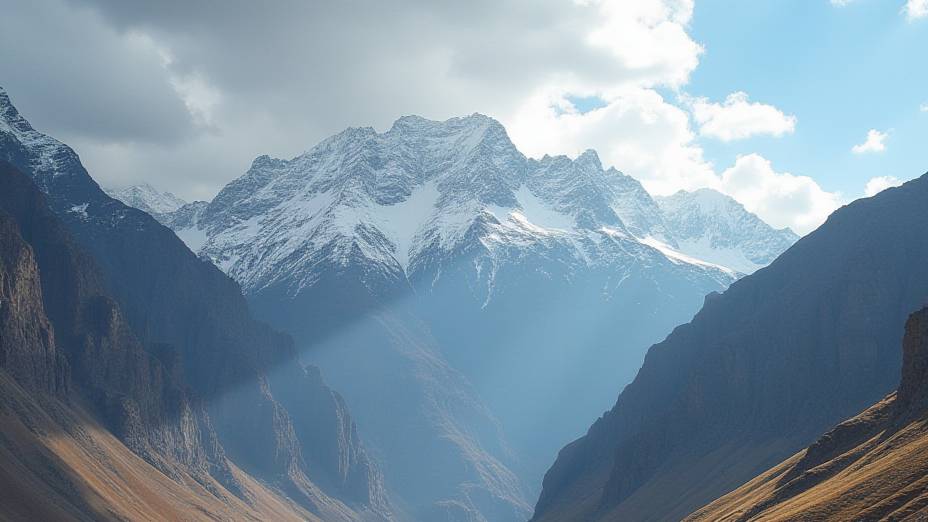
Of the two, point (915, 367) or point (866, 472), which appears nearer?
point (866, 472)

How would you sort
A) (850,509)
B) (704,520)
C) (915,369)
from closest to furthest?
(850,509)
(915,369)
(704,520)

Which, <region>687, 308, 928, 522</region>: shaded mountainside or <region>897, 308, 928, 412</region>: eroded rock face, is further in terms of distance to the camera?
<region>897, 308, 928, 412</region>: eroded rock face

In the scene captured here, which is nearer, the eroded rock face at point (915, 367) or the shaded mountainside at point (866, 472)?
the shaded mountainside at point (866, 472)

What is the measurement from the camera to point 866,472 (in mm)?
105688

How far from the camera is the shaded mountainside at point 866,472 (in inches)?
3691

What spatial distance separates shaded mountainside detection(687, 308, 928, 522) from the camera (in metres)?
93.8

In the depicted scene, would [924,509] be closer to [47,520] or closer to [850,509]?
[850,509]

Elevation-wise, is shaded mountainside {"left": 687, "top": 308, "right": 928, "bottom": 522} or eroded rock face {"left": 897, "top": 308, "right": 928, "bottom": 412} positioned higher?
eroded rock face {"left": 897, "top": 308, "right": 928, "bottom": 412}

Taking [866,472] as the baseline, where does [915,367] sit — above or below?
above

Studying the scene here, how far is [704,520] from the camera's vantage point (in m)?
149

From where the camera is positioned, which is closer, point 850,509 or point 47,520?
point 850,509

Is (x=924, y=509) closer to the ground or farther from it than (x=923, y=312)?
closer to the ground

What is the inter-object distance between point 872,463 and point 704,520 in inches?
1672

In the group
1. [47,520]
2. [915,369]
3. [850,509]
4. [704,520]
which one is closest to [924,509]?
[850,509]
